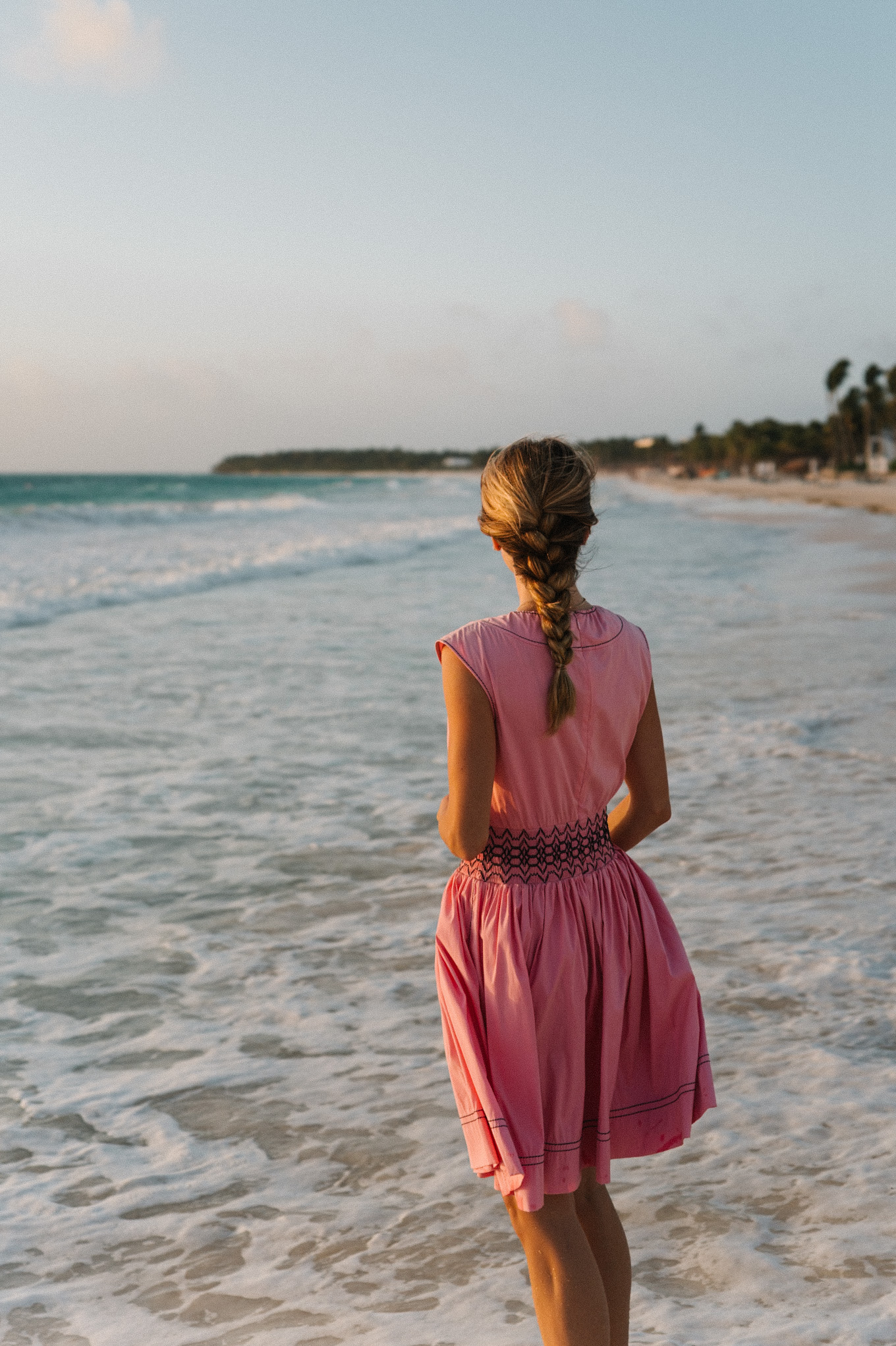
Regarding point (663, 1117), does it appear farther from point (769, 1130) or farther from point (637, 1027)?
point (769, 1130)

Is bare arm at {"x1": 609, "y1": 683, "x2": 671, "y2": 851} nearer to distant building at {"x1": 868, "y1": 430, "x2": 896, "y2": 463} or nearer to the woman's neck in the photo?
the woman's neck

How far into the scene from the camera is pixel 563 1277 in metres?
2.08

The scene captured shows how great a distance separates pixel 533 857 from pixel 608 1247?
0.79 m

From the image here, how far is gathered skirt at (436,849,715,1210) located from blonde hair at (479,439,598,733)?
38cm

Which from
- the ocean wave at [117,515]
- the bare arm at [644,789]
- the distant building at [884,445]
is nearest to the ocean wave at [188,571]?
the ocean wave at [117,515]

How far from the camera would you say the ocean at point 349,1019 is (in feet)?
8.80

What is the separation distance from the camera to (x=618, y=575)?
20.7 meters

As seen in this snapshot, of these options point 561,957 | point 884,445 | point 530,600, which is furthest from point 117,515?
point 884,445

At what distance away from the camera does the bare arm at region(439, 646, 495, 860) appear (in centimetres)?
203

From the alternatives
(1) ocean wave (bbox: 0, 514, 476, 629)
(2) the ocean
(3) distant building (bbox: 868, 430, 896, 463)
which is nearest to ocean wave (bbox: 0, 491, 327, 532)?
(1) ocean wave (bbox: 0, 514, 476, 629)

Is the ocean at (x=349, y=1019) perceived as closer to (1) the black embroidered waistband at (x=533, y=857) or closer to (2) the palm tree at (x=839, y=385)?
(1) the black embroidered waistband at (x=533, y=857)

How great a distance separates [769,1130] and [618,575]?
17835mm

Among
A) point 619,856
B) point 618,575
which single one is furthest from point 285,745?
Result: point 618,575

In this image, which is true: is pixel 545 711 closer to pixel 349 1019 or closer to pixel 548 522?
pixel 548 522
